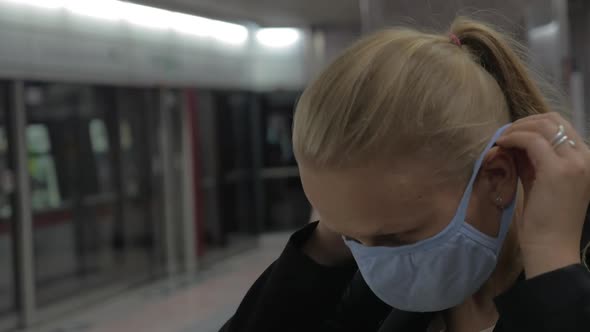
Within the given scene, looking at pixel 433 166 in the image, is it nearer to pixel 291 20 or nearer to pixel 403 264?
pixel 403 264

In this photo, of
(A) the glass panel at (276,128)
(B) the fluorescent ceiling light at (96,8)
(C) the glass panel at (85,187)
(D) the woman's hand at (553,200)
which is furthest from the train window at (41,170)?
(D) the woman's hand at (553,200)

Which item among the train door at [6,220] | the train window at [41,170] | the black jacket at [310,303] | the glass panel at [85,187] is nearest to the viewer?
the black jacket at [310,303]

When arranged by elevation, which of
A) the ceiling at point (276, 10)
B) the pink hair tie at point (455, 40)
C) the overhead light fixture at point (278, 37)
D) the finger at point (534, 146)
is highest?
the ceiling at point (276, 10)

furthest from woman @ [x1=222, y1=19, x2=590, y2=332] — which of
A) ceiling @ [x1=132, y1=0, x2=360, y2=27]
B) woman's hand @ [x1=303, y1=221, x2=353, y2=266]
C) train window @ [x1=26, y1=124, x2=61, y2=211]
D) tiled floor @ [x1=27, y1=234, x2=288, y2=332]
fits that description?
ceiling @ [x1=132, y1=0, x2=360, y2=27]

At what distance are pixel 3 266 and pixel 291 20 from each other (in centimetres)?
595

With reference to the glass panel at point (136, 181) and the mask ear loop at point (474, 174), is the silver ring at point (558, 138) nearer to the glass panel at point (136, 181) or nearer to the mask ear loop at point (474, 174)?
the mask ear loop at point (474, 174)

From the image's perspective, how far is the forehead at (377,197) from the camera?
0.81 meters

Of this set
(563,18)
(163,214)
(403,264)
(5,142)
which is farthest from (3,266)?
(403,264)

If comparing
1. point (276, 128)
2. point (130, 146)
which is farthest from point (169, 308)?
point (276, 128)

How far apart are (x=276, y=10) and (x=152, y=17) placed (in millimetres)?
2013

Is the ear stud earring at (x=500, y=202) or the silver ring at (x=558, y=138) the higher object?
the silver ring at (x=558, y=138)

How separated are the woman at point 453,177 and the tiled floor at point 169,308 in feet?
13.2

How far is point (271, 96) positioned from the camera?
10141mm

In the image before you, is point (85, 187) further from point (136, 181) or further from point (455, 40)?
point (455, 40)
